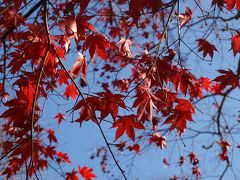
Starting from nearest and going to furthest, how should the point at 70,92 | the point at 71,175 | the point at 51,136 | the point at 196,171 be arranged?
the point at 70,92, the point at 71,175, the point at 51,136, the point at 196,171

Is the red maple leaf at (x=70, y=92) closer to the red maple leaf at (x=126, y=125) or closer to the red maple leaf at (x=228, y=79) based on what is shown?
the red maple leaf at (x=126, y=125)

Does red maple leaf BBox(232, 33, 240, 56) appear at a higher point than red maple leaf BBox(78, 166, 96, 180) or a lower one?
higher

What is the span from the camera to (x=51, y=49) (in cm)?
209

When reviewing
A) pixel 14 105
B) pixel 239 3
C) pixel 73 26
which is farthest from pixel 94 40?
pixel 239 3

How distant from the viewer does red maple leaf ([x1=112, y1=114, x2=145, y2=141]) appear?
6.86 ft

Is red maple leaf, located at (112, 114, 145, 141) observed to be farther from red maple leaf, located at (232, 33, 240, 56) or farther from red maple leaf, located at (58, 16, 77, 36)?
red maple leaf, located at (232, 33, 240, 56)

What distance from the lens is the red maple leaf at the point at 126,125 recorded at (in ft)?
6.86

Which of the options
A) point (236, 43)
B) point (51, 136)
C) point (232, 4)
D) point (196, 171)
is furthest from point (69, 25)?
point (196, 171)

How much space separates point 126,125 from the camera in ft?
6.97

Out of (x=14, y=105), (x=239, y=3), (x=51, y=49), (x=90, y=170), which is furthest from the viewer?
(x=90, y=170)

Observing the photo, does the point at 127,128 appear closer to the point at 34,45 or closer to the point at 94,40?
the point at 94,40

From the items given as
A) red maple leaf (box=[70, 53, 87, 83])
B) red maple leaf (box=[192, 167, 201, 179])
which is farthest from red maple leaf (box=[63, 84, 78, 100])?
red maple leaf (box=[192, 167, 201, 179])

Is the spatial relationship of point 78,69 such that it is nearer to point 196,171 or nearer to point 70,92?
point 70,92

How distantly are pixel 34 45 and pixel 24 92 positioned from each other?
0.28 m
